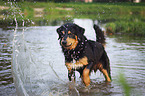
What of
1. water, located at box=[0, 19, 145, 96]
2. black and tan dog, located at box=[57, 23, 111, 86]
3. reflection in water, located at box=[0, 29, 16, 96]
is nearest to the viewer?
black and tan dog, located at box=[57, 23, 111, 86]

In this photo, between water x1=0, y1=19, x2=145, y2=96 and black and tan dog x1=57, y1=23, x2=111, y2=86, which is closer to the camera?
black and tan dog x1=57, y1=23, x2=111, y2=86

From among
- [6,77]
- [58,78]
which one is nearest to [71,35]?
[58,78]

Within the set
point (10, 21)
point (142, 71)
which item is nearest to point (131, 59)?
point (142, 71)

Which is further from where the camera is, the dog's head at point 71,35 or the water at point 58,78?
the water at point 58,78

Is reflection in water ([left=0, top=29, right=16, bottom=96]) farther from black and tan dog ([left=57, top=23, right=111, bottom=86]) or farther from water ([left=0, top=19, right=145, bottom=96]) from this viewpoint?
black and tan dog ([left=57, top=23, right=111, bottom=86])

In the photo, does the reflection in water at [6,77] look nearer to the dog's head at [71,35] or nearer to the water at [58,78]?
the water at [58,78]

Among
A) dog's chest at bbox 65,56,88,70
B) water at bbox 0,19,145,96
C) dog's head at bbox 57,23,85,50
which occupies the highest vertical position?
dog's head at bbox 57,23,85,50

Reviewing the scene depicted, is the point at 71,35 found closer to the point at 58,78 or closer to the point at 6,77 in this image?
the point at 58,78

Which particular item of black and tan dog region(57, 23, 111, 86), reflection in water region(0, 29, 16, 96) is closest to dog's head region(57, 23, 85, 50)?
black and tan dog region(57, 23, 111, 86)

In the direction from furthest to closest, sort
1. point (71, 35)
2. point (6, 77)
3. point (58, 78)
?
1. point (58, 78)
2. point (6, 77)
3. point (71, 35)

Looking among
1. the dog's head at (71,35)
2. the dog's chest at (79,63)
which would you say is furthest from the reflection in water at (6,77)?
the dog's head at (71,35)

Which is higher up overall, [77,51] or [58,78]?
[77,51]

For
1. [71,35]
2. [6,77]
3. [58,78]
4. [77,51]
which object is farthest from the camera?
[58,78]

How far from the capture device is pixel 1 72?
5895 millimetres
